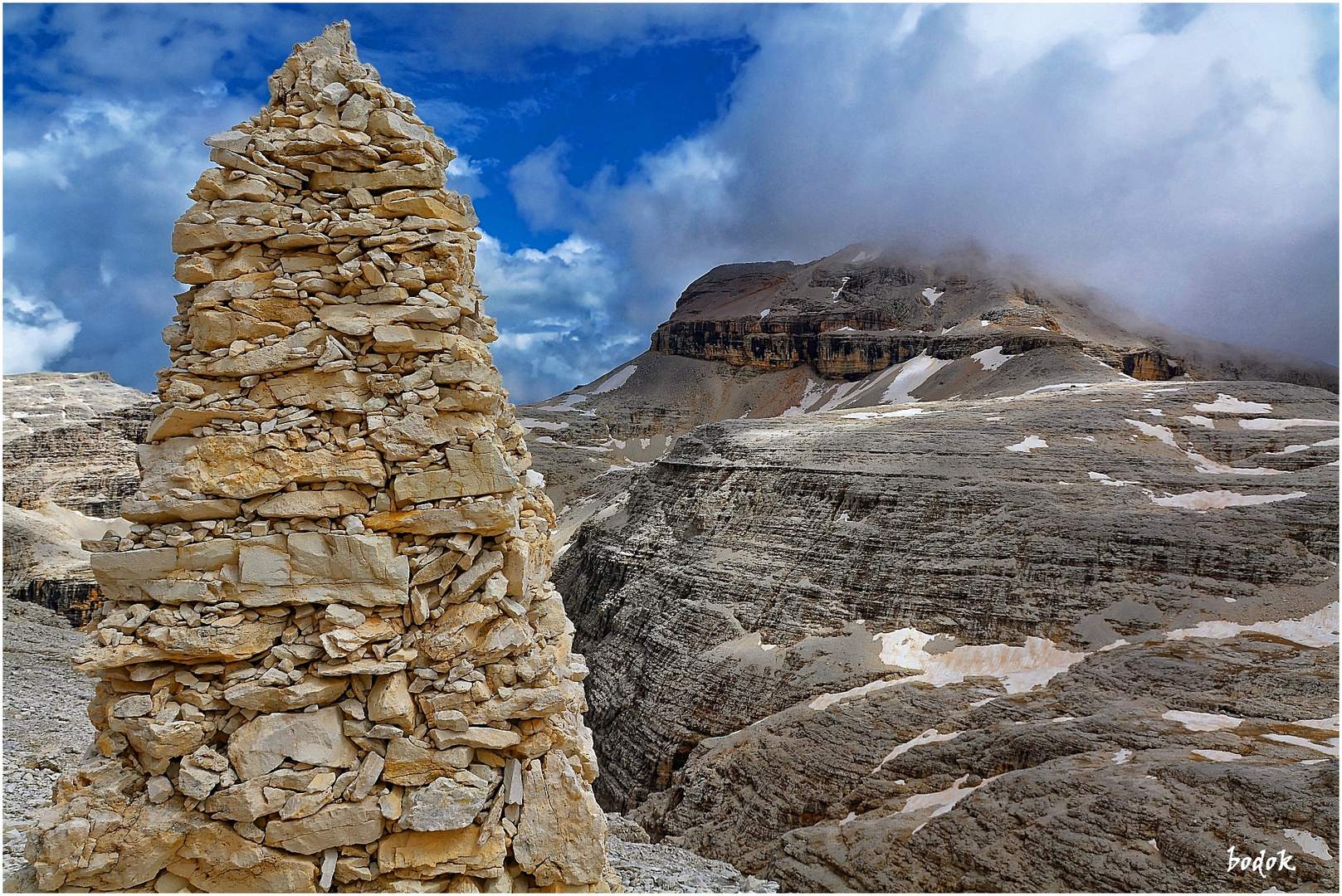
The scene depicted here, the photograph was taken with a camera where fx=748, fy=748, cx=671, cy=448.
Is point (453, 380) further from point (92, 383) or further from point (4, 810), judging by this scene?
point (92, 383)

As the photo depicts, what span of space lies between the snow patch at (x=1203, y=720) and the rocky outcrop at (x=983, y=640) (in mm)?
297

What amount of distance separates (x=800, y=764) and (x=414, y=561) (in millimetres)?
18830

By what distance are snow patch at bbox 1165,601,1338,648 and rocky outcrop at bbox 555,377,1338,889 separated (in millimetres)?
125

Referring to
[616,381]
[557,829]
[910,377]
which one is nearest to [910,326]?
[910,377]

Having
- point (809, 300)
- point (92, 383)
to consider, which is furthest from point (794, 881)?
point (809, 300)

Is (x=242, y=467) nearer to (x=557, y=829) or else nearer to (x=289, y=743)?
(x=289, y=743)

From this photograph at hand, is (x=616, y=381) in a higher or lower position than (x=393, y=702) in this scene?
higher

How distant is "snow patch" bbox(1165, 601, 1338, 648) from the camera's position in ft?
67.4

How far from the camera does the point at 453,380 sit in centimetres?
579

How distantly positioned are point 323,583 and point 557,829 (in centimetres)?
253

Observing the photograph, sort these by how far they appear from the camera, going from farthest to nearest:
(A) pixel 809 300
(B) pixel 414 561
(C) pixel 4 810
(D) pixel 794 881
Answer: (A) pixel 809 300, (D) pixel 794 881, (C) pixel 4 810, (B) pixel 414 561

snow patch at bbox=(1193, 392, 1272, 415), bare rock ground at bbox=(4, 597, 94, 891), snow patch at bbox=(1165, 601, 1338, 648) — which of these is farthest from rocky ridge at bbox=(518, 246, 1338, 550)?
snow patch at bbox=(1165, 601, 1338, 648)

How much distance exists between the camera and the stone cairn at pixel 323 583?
523 centimetres

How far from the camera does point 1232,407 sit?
119 feet
